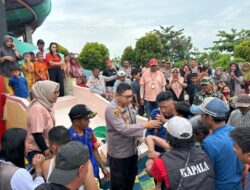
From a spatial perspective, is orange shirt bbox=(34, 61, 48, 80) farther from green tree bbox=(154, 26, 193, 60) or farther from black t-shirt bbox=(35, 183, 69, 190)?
green tree bbox=(154, 26, 193, 60)

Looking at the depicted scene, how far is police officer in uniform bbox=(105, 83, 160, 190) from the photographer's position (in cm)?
428

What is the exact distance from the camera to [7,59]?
7.39 metres

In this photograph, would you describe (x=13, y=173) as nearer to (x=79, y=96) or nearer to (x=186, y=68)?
(x=79, y=96)

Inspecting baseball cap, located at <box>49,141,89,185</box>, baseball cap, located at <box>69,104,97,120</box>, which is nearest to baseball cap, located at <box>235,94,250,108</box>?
baseball cap, located at <box>69,104,97,120</box>

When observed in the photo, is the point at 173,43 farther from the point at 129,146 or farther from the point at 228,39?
the point at 129,146

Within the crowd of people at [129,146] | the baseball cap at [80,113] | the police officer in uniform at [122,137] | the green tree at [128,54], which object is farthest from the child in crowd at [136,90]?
the green tree at [128,54]

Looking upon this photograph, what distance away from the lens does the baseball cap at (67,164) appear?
2.14 meters

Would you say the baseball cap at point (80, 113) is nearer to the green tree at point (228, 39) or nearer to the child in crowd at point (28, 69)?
the child in crowd at point (28, 69)

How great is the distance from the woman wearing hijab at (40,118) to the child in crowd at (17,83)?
349 cm

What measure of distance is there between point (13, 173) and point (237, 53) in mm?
23331

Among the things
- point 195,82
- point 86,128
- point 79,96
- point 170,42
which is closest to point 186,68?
point 195,82

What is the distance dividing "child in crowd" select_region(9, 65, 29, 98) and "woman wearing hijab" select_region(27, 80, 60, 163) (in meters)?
3.49

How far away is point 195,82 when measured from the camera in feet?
28.5

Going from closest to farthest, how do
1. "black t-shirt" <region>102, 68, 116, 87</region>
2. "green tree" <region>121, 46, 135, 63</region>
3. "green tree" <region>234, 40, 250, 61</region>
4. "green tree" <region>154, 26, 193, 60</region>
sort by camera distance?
"black t-shirt" <region>102, 68, 116, 87</region> < "green tree" <region>234, 40, 250, 61</region> < "green tree" <region>121, 46, 135, 63</region> < "green tree" <region>154, 26, 193, 60</region>
